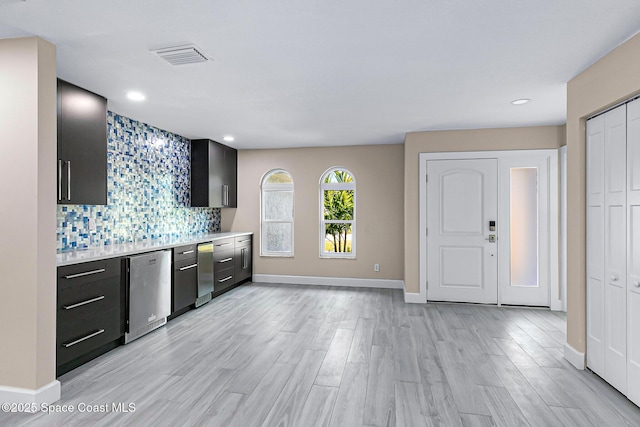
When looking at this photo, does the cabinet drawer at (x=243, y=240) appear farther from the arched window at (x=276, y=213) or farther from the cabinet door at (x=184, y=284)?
the cabinet door at (x=184, y=284)

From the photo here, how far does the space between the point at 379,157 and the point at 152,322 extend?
4.13 metres

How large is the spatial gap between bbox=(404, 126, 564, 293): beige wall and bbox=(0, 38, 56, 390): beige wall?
4107mm

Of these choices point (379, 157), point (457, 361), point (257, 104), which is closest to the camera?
point (457, 361)

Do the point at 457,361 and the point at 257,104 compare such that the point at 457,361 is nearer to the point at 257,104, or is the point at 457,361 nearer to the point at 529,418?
the point at 529,418

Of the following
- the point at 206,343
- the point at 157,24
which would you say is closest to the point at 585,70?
the point at 157,24

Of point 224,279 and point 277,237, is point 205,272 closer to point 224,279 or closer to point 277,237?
point 224,279

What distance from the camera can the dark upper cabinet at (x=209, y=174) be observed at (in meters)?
5.53

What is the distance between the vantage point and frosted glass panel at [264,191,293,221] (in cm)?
642

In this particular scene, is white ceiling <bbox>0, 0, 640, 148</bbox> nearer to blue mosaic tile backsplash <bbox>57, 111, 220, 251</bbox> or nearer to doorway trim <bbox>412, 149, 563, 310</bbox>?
blue mosaic tile backsplash <bbox>57, 111, 220, 251</bbox>

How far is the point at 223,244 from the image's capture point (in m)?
5.30

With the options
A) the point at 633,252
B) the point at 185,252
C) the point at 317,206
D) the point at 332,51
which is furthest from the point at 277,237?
the point at 633,252

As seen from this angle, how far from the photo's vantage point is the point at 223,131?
501cm

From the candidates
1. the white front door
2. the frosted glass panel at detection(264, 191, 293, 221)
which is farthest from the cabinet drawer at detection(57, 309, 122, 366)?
the white front door

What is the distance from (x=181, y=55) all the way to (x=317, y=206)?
3944mm
